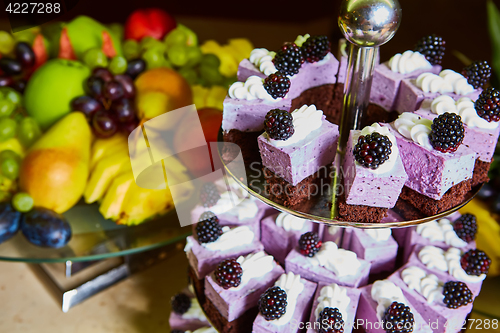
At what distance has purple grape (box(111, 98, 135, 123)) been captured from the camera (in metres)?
1.83

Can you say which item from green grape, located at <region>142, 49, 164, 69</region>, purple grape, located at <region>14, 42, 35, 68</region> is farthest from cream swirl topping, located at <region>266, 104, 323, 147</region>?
purple grape, located at <region>14, 42, 35, 68</region>

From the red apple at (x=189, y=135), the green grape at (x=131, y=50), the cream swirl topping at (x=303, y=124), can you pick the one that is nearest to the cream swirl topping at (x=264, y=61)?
the cream swirl topping at (x=303, y=124)

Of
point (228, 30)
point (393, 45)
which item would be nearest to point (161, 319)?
point (228, 30)

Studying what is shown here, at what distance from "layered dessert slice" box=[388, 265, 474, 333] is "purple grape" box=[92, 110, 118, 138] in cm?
124

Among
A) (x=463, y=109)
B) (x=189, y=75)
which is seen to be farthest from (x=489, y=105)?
(x=189, y=75)

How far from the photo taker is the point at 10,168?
171cm

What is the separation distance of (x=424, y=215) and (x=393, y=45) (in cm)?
233

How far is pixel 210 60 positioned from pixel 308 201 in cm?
114

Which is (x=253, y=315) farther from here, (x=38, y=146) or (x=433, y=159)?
(x=38, y=146)

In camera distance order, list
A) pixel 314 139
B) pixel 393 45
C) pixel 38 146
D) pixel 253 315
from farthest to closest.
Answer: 1. pixel 393 45
2. pixel 38 146
3. pixel 253 315
4. pixel 314 139

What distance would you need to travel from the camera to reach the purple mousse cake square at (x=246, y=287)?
4.31 ft

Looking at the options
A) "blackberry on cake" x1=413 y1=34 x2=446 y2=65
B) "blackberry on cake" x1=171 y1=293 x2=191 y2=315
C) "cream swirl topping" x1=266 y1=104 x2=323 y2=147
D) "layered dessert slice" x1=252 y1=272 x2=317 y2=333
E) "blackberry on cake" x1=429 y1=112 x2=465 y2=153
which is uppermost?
"blackberry on cake" x1=413 y1=34 x2=446 y2=65

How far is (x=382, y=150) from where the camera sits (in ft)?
3.41

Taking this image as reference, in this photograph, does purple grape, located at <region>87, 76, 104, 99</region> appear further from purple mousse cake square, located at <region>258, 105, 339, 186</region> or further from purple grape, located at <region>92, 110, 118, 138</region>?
purple mousse cake square, located at <region>258, 105, 339, 186</region>
